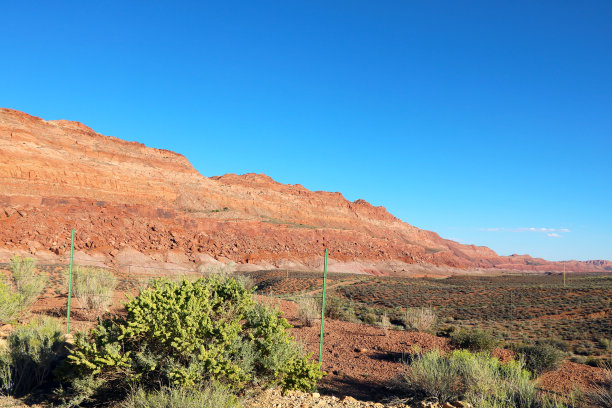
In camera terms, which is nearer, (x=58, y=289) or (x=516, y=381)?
(x=516, y=381)

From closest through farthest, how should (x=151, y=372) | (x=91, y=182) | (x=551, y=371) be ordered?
(x=151, y=372)
(x=551, y=371)
(x=91, y=182)

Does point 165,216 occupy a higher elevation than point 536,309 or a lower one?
higher

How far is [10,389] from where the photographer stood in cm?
663

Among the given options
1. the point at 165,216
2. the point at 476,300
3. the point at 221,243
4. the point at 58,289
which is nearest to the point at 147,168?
the point at 165,216

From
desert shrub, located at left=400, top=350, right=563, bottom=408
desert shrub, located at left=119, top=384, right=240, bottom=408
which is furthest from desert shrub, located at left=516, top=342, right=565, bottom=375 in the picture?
desert shrub, located at left=119, top=384, right=240, bottom=408

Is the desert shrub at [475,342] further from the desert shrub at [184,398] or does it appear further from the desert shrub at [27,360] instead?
the desert shrub at [27,360]

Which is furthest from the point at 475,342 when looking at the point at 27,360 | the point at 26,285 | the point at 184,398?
the point at 26,285

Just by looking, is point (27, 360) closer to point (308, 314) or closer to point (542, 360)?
point (308, 314)

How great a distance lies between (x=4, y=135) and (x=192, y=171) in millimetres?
31531

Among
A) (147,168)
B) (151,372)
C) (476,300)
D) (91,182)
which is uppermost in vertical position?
(147,168)

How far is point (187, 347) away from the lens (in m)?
5.39

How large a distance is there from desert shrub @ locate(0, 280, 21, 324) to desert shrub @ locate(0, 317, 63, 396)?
389 cm

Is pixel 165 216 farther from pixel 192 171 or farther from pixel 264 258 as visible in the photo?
pixel 192 171

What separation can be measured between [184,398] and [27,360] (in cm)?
427
